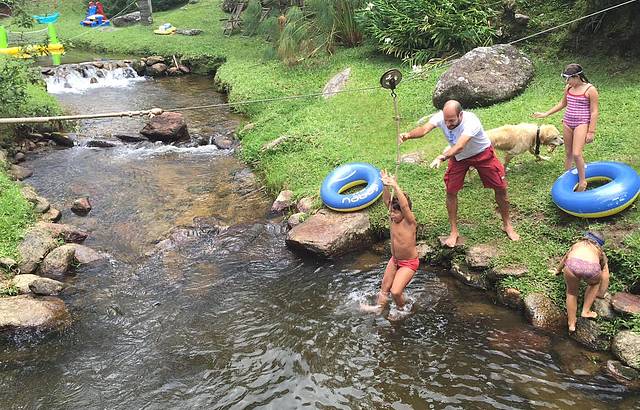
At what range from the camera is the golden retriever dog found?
6.95m

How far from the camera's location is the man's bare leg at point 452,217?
635 centimetres

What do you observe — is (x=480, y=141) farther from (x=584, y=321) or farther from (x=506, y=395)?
(x=506, y=395)

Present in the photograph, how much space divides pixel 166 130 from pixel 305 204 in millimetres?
5469

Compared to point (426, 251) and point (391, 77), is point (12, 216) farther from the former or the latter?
point (426, 251)

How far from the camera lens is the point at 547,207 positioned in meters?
6.45

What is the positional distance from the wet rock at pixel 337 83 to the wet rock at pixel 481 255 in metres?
6.81

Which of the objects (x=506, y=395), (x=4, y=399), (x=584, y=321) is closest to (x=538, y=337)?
(x=584, y=321)

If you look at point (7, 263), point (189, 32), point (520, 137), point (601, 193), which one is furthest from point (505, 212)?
point (189, 32)

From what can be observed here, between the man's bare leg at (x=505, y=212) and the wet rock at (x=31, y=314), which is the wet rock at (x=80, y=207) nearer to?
the wet rock at (x=31, y=314)

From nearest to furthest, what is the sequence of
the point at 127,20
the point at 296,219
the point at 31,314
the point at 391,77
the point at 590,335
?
the point at 590,335 → the point at 391,77 → the point at 31,314 → the point at 296,219 → the point at 127,20

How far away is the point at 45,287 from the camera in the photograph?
642cm

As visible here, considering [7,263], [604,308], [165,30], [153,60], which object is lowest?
[604,308]

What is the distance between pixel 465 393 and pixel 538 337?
3.66ft

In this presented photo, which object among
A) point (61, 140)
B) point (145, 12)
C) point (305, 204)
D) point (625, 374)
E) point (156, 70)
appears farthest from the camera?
point (145, 12)
